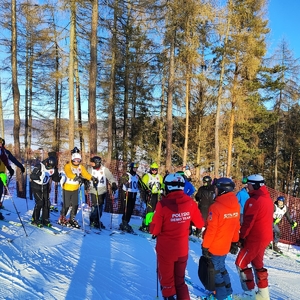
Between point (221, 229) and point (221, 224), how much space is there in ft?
0.26

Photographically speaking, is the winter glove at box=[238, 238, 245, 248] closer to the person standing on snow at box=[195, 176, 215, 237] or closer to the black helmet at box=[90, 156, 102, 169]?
the black helmet at box=[90, 156, 102, 169]

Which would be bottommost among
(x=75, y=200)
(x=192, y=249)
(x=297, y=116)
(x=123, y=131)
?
(x=192, y=249)

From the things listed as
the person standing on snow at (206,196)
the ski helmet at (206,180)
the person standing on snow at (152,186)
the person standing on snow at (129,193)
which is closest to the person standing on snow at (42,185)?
the person standing on snow at (129,193)

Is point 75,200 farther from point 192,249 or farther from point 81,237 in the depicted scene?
A: point 192,249

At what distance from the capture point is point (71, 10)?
13.0 m

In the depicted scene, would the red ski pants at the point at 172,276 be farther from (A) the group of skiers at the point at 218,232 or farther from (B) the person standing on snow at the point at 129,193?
(B) the person standing on snow at the point at 129,193

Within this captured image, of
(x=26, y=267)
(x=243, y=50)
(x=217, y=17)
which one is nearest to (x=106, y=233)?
(x=26, y=267)

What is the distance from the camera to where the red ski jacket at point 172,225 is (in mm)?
3621

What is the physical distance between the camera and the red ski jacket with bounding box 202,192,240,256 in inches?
155

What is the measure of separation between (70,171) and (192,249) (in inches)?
150

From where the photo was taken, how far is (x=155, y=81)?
63.3ft

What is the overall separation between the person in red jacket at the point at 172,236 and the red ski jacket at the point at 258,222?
1.18 m

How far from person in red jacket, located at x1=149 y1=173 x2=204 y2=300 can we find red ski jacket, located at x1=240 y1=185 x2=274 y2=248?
118cm

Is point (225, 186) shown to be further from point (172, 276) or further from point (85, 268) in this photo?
point (85, 268)
